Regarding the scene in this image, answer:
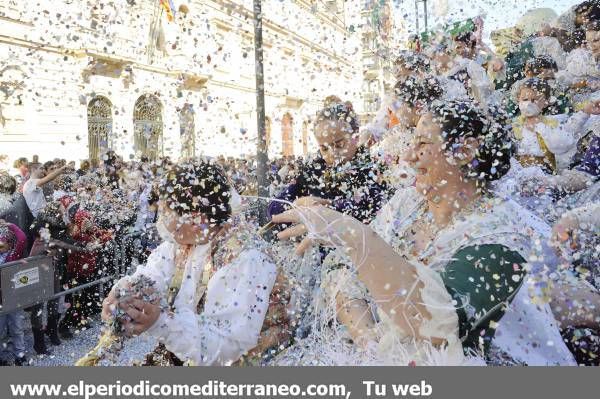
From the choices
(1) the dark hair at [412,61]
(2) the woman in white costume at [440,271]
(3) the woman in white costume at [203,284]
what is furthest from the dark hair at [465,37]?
(3) the woman in white costume at [203,284]

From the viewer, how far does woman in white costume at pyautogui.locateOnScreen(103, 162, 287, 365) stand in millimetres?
1852

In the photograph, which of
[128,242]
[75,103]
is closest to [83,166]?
[128,242]

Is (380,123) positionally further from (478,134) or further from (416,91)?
(478,134)

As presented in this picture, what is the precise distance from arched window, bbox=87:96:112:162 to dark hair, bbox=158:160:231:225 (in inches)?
480

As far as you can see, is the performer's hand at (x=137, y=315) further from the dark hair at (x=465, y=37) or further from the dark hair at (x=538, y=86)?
the dark hair at (x=465, y=37)

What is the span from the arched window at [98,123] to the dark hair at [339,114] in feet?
38.3

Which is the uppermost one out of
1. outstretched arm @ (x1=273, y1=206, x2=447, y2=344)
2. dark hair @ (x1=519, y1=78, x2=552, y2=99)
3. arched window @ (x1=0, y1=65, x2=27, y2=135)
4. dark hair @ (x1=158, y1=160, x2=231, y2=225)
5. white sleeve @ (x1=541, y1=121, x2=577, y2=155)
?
arched window @ (x1=0, y1=65, x2=27, y2=135)

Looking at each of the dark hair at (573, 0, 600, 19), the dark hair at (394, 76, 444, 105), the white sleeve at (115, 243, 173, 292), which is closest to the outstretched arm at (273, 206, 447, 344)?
the white sleeve at (115, 243, 173, 292)

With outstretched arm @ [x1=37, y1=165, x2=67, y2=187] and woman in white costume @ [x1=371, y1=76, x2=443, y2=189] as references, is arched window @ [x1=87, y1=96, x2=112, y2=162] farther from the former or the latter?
woman in white costume @ [x1=371, y1=76, x2=443, y2=189]

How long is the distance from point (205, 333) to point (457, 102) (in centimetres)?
122

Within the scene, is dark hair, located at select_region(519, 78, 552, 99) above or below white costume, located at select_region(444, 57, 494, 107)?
below

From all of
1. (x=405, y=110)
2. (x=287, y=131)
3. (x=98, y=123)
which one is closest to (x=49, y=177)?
(x=287, y=131)

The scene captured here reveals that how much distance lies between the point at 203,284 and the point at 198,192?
15.4 inches

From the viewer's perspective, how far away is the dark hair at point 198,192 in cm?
218
